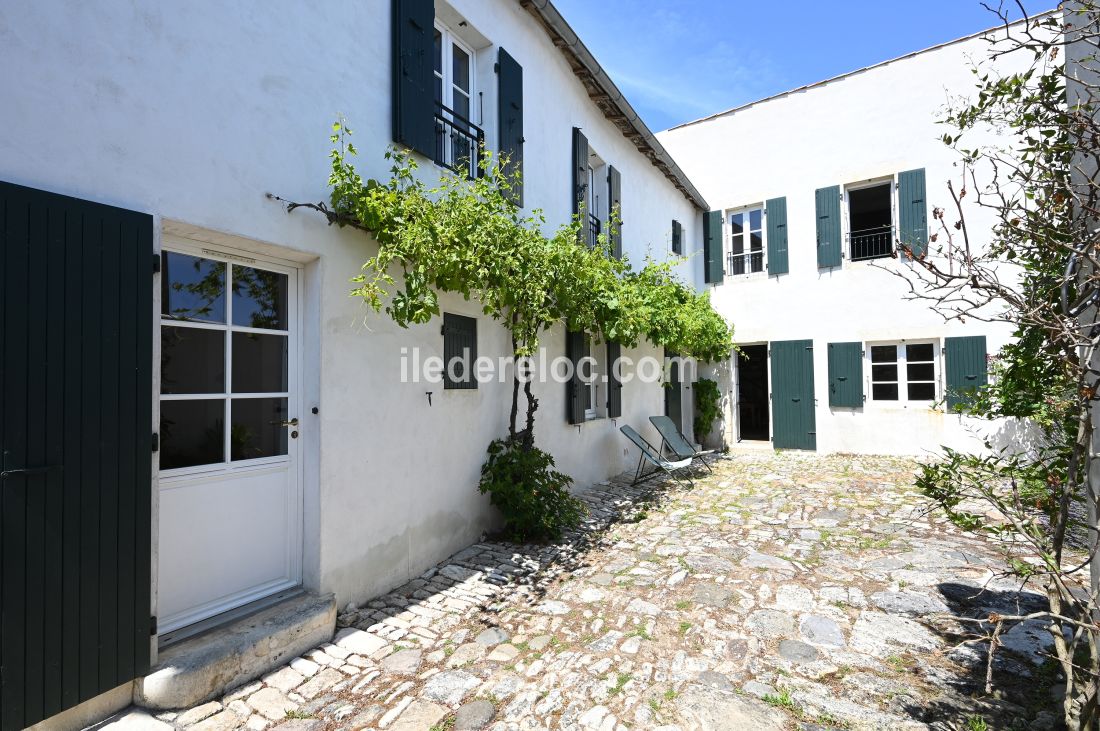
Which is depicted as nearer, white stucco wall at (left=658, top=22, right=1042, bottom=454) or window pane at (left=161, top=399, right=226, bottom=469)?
window pane at (left=161, top=399, right=226, bottom=469)

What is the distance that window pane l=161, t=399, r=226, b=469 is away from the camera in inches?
110

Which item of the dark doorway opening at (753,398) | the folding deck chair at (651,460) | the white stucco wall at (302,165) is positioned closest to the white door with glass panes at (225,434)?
the white stucco wall at (302,165)

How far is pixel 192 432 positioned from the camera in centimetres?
291

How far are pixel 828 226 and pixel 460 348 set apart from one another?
805 cm

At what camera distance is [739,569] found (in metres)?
4.26

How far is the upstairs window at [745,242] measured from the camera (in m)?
10.7

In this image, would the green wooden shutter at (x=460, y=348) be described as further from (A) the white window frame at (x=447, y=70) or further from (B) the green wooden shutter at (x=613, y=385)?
(B) the green wooden shutter at (x=613, y=385)

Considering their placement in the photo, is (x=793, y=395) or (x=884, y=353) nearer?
(x=884, y=353)

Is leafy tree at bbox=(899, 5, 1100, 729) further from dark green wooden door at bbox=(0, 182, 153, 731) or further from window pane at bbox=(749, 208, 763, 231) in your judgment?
window pane at bbox=(749, 208, 763, 231)

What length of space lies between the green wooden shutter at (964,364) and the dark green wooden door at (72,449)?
1008cm

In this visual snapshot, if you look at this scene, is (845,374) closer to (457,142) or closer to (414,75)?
(457,142)

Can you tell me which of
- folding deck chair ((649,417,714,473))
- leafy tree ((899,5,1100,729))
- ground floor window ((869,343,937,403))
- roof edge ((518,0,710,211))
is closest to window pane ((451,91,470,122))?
roof edge ((518,0,710,211))

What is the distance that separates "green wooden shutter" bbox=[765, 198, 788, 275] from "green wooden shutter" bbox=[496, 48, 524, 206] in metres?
6.58

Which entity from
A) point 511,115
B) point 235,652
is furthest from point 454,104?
point 235,652
